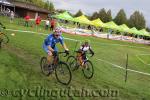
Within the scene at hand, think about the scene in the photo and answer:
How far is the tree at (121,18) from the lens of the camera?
136250 mm

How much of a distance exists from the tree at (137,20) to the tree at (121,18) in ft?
8.13

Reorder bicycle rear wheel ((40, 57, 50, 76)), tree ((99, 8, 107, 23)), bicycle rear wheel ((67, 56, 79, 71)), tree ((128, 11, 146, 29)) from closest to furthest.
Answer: bicycle rear wheel ((40, 57, 50, 76)), bicycle rear wheel ((67, 56, 79, 71)), tree ((128, 11, 146, 29)), tree ((99, 8, 107, 23))

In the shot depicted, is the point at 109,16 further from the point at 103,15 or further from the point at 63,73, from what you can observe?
the point at 63,73

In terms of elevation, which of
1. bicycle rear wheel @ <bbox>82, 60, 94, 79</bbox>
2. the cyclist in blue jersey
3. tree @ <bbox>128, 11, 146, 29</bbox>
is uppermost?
tree @ <bbox>128, 11, 146, 29</bbox>

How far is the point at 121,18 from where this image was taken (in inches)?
5408

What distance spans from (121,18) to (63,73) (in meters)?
127

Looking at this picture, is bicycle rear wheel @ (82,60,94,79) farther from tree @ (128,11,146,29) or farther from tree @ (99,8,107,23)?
tree @ (99,8,107,23)

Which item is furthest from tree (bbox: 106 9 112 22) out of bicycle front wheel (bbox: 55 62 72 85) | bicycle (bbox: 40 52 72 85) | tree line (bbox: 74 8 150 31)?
bicycle front wheel (bbox: 55 62 72 85)

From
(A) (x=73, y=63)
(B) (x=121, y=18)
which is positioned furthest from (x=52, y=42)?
(B) (x=121, y=18)

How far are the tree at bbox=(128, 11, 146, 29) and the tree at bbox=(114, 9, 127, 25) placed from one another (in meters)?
2.48

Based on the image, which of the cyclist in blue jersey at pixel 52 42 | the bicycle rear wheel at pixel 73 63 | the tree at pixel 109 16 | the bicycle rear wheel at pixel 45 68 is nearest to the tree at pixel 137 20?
the tree at pixel 109 16

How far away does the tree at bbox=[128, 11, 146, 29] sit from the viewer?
133625mm

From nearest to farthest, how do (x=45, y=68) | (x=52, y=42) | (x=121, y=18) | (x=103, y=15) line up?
(x=52, y=42)
(x=45, y=68)
(x=121, y=18)
(x=103, y=15)

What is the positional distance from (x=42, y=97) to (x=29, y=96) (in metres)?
0.43
